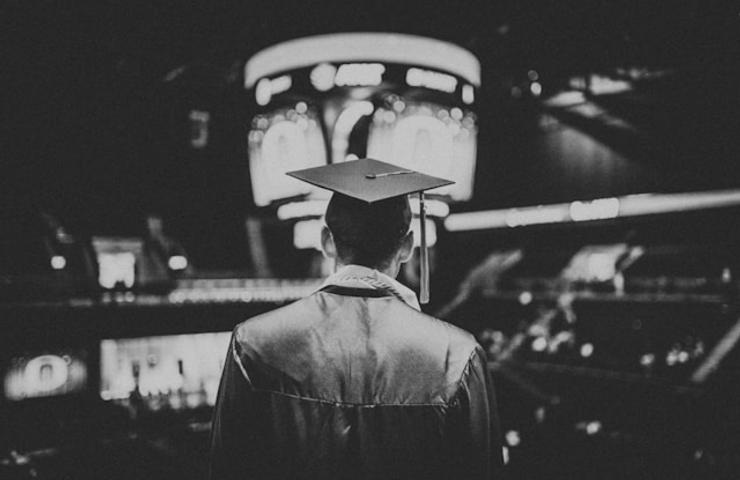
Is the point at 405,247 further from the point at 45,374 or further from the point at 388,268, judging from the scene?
the point at 45,374

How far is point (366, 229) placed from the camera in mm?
1801

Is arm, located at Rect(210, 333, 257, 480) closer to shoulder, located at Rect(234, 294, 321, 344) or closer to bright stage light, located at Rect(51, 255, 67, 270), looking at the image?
shoulder, located at Rect(234, 294, 321, 344)

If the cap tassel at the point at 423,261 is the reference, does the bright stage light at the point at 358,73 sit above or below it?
above

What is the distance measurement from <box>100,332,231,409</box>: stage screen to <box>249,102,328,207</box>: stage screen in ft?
6.34

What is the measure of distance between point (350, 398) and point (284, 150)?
2606mm

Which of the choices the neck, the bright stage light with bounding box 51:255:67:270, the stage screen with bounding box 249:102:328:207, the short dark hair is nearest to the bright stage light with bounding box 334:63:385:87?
the stage screen with bounding box 249:102:328:207

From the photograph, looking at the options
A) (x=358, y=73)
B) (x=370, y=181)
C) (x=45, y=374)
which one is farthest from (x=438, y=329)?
(x=45, y=374)

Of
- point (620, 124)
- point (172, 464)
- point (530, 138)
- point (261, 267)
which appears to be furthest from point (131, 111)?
point (620, 124)

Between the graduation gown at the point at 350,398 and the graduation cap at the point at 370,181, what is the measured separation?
37 cm

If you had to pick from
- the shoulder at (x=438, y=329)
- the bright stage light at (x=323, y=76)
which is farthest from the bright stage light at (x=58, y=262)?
the shoulder at (x=438, y=329)

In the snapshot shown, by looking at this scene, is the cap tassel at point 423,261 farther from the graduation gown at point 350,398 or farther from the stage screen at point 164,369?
the stage screen at point 164,369

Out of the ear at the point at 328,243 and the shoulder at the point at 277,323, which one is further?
the ear at the point at 328,243

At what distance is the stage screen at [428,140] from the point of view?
3.82 m

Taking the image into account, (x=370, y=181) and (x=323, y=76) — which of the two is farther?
(x=323, y=76)
